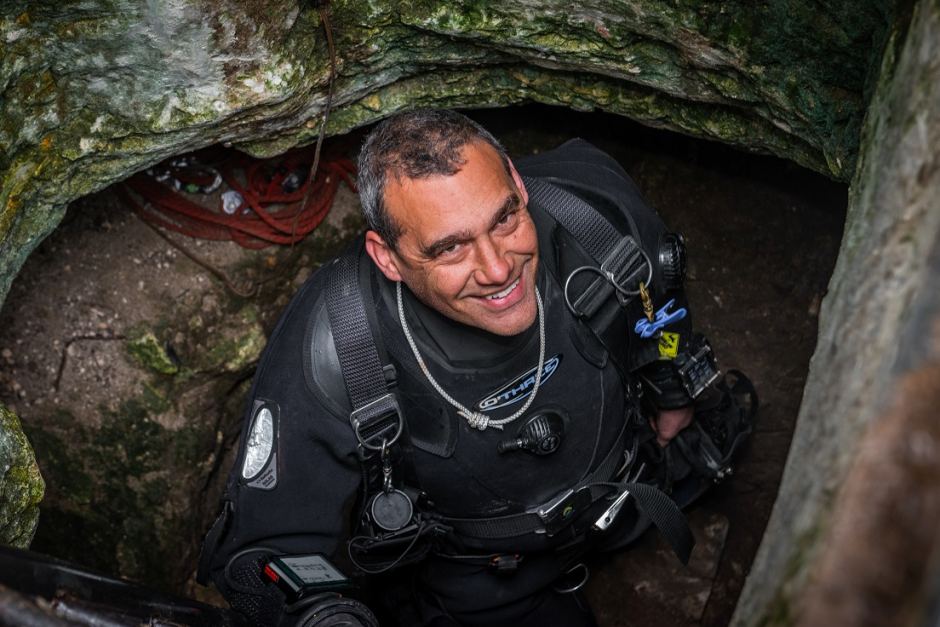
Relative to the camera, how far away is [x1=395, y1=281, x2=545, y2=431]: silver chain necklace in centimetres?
330

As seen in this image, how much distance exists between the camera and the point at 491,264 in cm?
296

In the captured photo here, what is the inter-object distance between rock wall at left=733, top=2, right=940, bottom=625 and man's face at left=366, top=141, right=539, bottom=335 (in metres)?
1.14

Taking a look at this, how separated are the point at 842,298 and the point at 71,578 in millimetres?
1997

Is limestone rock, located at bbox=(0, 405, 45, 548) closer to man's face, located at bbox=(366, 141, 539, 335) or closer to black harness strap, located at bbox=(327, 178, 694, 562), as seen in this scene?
black harness strap, located at bbox=(327, 178, 694, 562)

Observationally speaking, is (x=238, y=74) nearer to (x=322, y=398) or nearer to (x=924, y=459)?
(x=322, y=398)

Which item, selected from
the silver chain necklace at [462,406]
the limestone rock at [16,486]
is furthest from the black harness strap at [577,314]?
the limestone rock at [16,486]

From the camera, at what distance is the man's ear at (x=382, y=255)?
3186 millimetres

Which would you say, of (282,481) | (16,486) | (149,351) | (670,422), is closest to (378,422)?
(282,481)

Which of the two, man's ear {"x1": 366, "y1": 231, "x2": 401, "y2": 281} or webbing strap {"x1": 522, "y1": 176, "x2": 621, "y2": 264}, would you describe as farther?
webbing strap {"x1": 522, "y1": 176, "x2": 621, "y2": 264}

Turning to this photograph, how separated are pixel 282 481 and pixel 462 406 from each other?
71 cm

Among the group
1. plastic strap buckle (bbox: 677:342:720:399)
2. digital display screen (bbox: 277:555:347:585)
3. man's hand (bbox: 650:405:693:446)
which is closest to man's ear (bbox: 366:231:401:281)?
digital display screen (bbox: 277:555:347:585)

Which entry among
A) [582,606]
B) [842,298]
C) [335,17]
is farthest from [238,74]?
[582,606]

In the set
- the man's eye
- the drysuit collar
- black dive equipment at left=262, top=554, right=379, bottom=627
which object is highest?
the man's eye

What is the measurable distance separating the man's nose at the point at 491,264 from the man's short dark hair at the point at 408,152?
260 millimetres
